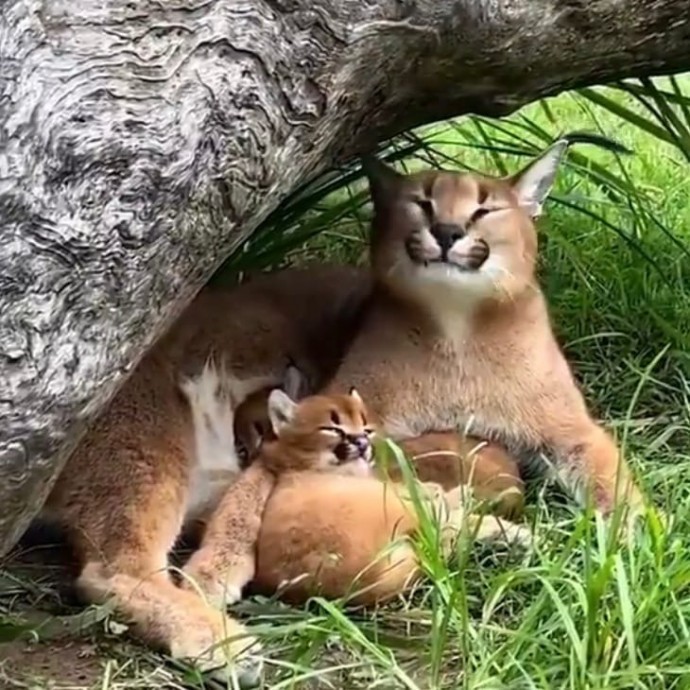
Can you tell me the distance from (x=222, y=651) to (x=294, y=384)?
31.9 inches

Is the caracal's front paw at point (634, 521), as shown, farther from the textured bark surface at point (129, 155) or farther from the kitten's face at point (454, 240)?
the textured bark surface at point (129, 155)

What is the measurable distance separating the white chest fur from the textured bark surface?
0.50 metres

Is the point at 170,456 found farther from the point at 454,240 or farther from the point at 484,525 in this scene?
the point at 454,240

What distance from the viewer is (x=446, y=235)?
2.88 meters

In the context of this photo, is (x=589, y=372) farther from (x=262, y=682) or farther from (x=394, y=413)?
(x=262, y=682)

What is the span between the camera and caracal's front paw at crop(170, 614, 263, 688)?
2209 mm

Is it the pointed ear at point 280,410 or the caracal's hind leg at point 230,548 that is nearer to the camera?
the caracal's hind leg at point 230,548

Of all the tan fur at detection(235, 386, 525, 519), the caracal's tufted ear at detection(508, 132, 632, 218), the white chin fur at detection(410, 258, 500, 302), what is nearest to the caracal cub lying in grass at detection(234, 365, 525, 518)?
the tan fur at detection(235, 386, 525, 519)

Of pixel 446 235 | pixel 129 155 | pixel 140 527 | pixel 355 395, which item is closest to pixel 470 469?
pixel 355 395

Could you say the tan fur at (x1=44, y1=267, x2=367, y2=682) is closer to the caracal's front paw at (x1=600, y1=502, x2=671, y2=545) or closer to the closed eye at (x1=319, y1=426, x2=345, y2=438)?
the closed eye at (x1=319, y1=426, x2=345, y2=438)

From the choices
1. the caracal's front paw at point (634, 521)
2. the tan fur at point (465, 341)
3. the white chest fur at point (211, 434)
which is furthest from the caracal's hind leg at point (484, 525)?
the white chest fur at point (211, 434)

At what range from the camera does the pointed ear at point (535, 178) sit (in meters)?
3.04

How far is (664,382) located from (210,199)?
1405 millimetres

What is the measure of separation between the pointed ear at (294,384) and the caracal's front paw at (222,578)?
527 millimetres
